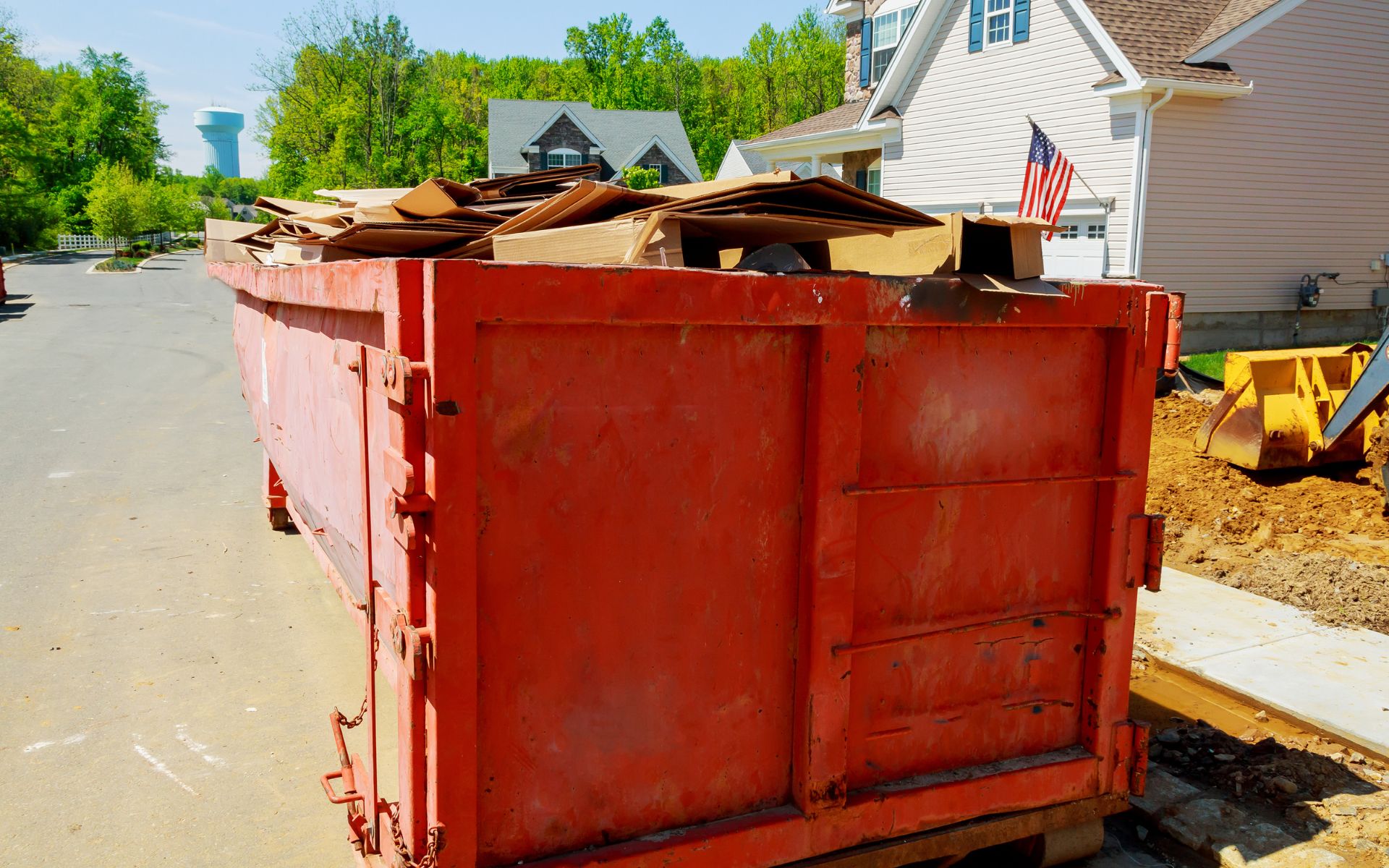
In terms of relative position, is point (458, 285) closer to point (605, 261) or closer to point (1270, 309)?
point (605, 261)

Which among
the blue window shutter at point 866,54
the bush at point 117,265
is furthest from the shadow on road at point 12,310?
the blue window shutter at point 866,54

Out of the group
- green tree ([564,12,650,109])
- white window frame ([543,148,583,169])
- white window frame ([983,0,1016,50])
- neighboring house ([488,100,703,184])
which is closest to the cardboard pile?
white window frame ([983,0,1016,50])

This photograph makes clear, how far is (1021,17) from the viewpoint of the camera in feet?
58.4

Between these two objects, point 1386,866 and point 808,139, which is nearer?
point 1386,866

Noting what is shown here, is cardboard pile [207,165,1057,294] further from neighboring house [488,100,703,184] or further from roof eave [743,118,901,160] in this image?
neighboring house [488,100,703,184]

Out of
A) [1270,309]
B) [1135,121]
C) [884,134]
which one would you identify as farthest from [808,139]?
[1270,309]

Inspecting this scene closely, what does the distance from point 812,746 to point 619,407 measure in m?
1.06

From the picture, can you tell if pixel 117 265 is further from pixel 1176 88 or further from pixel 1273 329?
pixel 1273 329

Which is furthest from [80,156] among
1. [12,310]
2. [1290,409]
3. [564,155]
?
[1290,409]

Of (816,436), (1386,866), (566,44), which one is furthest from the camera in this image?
(566,44)

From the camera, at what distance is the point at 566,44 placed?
3231 inches

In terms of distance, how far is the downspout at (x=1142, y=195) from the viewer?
51.8ft

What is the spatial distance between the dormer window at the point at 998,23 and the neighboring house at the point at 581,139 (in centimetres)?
3048

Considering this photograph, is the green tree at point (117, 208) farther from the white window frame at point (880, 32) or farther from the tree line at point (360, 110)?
the white window frame at point (880, 32)
